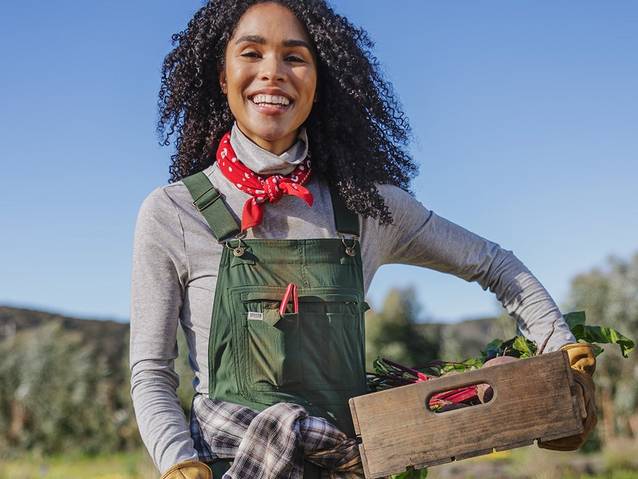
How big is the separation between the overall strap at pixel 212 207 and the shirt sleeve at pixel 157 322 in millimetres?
76

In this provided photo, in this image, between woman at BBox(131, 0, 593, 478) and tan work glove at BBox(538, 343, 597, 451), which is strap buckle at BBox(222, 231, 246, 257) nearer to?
woman at BBox(131, 0, 593, 478)

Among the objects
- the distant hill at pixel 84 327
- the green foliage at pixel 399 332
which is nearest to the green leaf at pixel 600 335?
the green foliage at pixel 399 332

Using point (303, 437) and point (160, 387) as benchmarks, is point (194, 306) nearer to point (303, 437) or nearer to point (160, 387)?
point (160, 387)

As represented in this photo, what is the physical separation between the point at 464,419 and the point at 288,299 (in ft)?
1.76

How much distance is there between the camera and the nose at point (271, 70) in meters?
2.55

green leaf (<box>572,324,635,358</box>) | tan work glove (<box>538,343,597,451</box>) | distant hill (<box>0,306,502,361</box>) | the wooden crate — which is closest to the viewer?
the wooden crate

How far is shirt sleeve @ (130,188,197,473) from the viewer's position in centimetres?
230

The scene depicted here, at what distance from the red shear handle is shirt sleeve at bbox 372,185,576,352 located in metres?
0.40

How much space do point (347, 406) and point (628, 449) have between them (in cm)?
892

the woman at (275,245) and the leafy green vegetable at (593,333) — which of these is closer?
the woman at (275,245)

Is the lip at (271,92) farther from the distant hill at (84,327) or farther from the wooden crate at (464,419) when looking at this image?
the distant hill at (84,327)

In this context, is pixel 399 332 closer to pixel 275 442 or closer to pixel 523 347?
pixel 523 347

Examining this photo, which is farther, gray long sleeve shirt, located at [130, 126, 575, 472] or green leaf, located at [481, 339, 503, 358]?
green leaf, located at [481, 339, 503, 358]

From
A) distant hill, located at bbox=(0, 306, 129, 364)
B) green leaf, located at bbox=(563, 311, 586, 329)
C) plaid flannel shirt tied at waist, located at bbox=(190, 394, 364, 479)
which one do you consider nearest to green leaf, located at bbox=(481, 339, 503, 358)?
green leaf, located at bbox=(563, 311, 586, 329)
